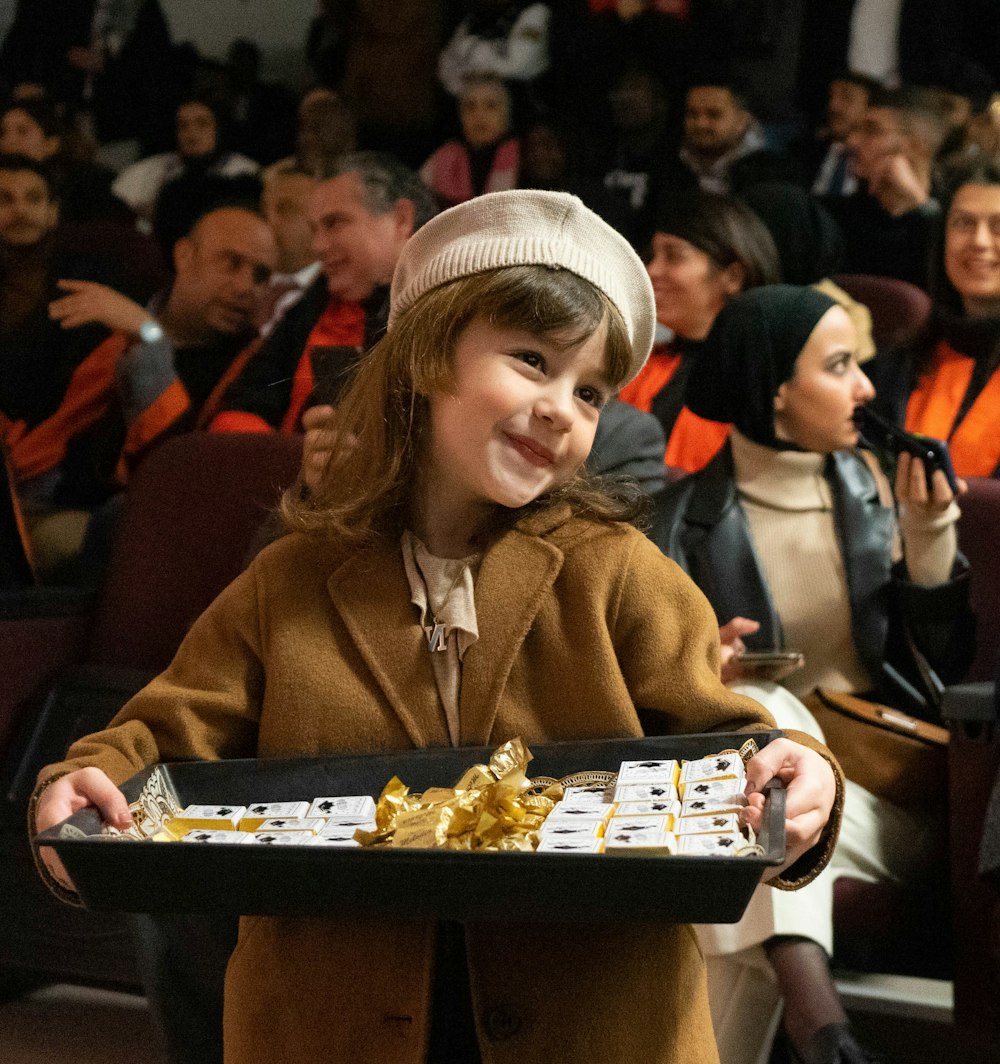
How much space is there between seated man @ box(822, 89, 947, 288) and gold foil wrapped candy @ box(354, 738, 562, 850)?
1953 mm

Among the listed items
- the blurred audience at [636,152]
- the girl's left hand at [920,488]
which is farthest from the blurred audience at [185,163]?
the girl's left hand at [920,488]

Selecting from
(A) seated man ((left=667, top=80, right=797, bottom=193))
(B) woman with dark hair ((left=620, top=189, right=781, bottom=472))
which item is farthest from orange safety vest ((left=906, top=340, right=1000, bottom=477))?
(A) seated man ((left=667, top=80, right=797, bottom=193))

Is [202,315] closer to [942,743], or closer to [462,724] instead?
[942,743]

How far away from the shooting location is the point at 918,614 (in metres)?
2.53

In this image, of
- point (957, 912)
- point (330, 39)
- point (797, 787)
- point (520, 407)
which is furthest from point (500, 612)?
point (330, 39)

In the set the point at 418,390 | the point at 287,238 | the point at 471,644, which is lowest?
the point at 471,644

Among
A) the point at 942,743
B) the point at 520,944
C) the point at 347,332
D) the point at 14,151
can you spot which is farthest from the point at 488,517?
the point at 14,151

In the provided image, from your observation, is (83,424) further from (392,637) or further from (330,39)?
(392,637)

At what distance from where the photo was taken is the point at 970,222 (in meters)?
2.79

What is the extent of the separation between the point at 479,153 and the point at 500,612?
2.07 metres

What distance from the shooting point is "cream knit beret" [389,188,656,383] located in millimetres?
1345

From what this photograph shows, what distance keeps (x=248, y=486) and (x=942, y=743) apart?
4.89ft

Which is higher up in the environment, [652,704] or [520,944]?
[652,704]

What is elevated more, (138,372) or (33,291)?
(33,291)
